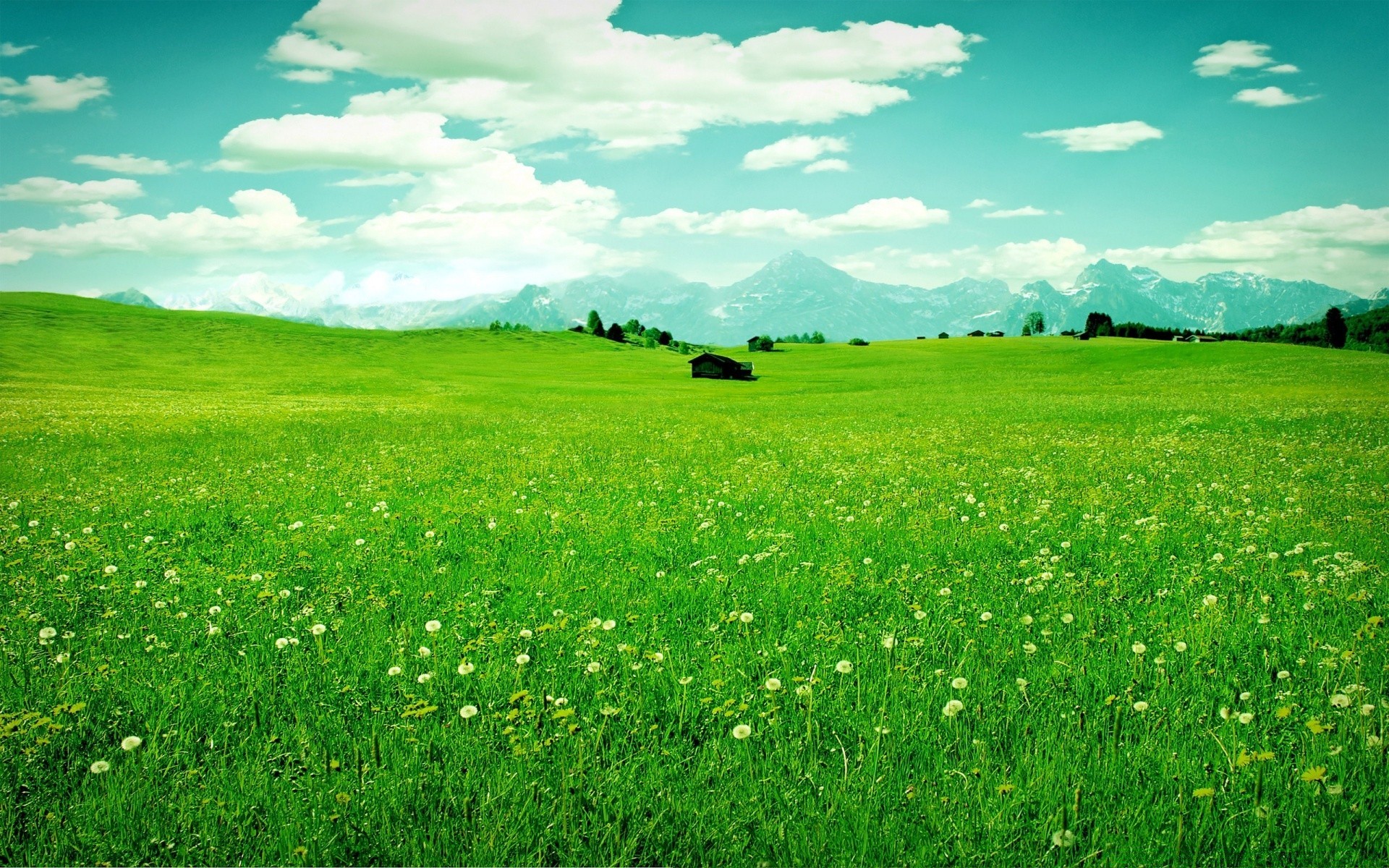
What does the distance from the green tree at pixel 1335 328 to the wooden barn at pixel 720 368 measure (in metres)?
130

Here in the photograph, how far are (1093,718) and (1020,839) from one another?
1.51 metres

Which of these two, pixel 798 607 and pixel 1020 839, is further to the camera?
pixel 798 607

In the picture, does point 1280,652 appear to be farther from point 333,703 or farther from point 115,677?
point 115,677

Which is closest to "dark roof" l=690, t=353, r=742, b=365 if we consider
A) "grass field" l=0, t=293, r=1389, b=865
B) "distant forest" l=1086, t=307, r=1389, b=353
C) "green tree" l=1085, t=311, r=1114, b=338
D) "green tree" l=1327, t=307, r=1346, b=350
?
"grass field" l=0, t=293, r=1389, b=865

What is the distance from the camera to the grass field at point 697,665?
3783 millimetres

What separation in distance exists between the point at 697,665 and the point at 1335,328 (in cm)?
18776

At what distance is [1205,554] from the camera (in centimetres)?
850

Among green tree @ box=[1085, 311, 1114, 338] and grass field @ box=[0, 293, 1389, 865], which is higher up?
green tree @ box=[1085, 311, 1114, 338]

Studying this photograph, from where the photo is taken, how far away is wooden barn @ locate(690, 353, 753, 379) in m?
89.6

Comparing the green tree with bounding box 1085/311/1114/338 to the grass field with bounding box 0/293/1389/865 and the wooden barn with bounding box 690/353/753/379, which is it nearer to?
the wooden barn with bounding box 690/353/753/379

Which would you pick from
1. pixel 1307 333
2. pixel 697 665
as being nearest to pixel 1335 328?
pixel 1307 333

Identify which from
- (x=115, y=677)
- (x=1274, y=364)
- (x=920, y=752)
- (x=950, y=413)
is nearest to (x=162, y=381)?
(x=950, y=413)

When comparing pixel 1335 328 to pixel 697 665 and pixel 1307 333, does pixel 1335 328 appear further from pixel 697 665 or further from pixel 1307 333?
pixel 697 665

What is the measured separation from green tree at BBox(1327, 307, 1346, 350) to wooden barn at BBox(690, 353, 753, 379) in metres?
130
